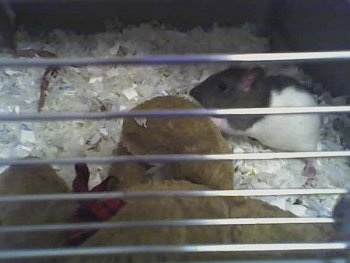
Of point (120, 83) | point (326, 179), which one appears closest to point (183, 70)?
point (120, 83)

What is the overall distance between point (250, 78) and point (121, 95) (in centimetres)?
26

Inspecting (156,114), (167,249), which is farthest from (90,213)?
(156,114)

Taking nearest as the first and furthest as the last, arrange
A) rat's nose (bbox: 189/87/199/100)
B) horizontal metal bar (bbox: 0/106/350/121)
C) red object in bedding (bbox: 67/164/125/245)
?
1. horizontal metal bar (bbox: 0/106/350/121)
2. red object in bedding (bbox: 67/164/125/245)
3. rat's nose (bbox: 189/87/199/100)

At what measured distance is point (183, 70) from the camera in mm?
1476

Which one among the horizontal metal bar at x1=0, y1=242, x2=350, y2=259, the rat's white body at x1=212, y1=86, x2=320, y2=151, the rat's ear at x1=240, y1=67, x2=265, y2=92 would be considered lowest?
the horizontal metal bar at x1=0, y1=242, x2=350, y2=259

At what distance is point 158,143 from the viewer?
3.68 feet

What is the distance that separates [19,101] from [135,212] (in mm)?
544

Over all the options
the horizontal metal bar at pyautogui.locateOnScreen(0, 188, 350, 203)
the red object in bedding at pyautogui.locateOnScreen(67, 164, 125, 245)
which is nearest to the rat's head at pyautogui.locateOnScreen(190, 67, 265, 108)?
the red object in bedding at pyautogui.locateOnScreen(67, 164, 125, 245)

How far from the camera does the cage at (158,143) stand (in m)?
0.85

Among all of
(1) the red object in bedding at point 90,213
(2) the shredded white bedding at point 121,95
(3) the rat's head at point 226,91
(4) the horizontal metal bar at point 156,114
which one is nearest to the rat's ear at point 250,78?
(3) the rat's head at point 226,91

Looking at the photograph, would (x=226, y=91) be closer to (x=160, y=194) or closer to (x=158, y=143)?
(x=158, y=143)

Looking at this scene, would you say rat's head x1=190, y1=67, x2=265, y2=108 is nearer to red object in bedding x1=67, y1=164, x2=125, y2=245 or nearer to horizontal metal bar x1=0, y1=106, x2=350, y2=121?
red object in bedding x1=67, y1=164, x2=125, y2=245

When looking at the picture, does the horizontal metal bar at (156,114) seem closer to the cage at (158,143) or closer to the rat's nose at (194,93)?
the cage at (158,143)

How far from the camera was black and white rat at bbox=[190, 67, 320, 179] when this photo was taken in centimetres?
130
